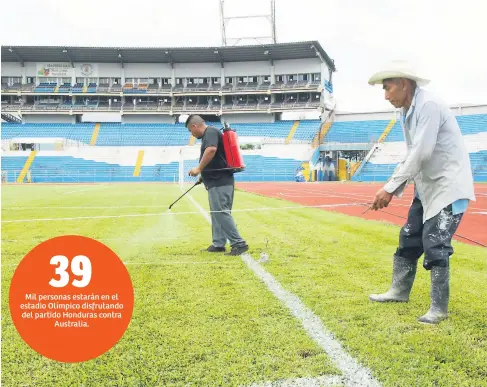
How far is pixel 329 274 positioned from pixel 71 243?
295 centimetres

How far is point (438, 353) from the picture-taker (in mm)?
2637

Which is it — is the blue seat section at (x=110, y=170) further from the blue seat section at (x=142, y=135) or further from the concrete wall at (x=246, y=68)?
the concrete wall at (x=246, y=68)

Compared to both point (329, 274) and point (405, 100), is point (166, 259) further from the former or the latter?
point (405, 100)

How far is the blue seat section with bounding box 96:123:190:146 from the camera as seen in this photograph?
165 feet

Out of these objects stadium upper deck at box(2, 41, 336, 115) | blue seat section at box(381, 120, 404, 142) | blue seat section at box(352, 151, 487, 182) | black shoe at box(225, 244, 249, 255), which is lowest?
blue seat section at box(352, 151, 487, 182)

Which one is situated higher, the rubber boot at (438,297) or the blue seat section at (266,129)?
the blue seat section at (266,129)

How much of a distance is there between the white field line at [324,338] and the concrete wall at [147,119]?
177 feet

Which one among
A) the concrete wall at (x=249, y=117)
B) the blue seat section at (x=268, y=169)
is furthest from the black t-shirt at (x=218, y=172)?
the concrete wall at (x=249, y=117)

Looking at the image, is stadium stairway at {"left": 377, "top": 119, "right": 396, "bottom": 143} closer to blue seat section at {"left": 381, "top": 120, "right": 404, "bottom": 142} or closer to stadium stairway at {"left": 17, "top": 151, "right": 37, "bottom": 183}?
blue seat section at {"left": 381, "top": 120, "right": 404, "bottom": 142}

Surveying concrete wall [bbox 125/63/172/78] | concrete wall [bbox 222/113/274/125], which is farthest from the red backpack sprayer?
concrete wall [bbox 125/63/172/78]

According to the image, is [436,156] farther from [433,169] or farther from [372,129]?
[372,129]

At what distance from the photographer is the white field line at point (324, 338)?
2.32 m

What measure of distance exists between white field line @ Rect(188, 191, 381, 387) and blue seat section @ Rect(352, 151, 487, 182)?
3667 cm

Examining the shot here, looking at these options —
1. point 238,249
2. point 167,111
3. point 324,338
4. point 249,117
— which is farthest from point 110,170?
point 324,338
